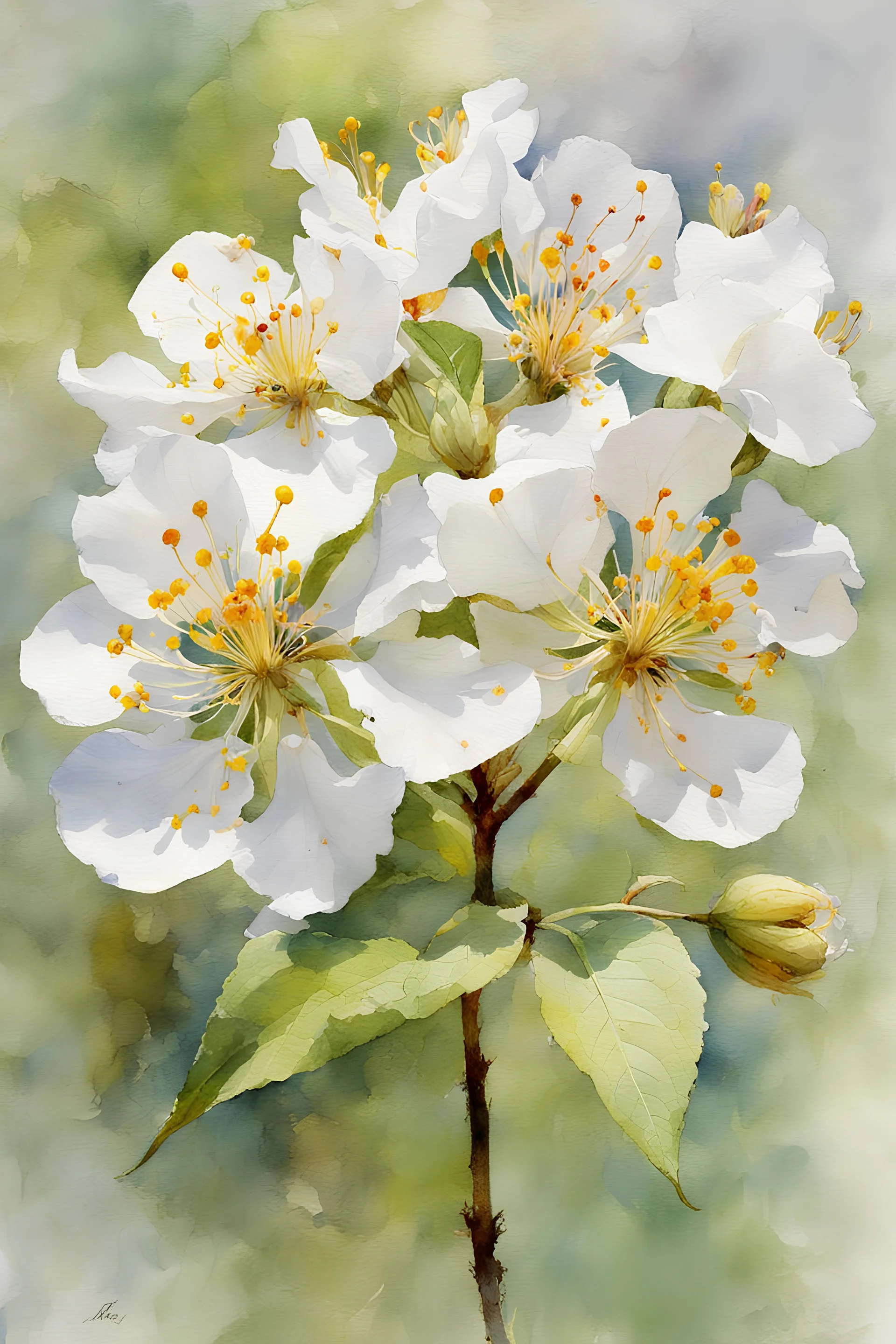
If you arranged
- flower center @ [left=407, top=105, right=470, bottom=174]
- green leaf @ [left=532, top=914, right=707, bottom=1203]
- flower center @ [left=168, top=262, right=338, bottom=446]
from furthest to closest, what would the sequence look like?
flower center @ [left=407, top=105, right=470, bottom=174]
flower center @ [left=168, top=262, right=338, bottom=446]
green leaf @ [left=532, top=914, right=707, bottom=1203]

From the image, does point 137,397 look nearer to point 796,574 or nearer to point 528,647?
point 528,647

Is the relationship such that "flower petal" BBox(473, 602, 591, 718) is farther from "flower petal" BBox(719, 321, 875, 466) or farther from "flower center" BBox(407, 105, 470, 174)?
"flower center" BBox(407, 105, 470, 174)

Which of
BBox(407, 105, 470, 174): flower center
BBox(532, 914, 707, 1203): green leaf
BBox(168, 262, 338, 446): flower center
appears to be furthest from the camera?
BBox(407, 105, 470, 174): flower center

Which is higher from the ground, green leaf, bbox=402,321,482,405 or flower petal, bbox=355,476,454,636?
green leaf, bbox=402,321,482,405

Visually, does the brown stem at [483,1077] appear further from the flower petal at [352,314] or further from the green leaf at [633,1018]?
the flower petal at [352,314]

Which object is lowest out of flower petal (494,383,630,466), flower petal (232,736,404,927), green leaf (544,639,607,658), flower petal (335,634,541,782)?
flower petal (232,736,404,927)
